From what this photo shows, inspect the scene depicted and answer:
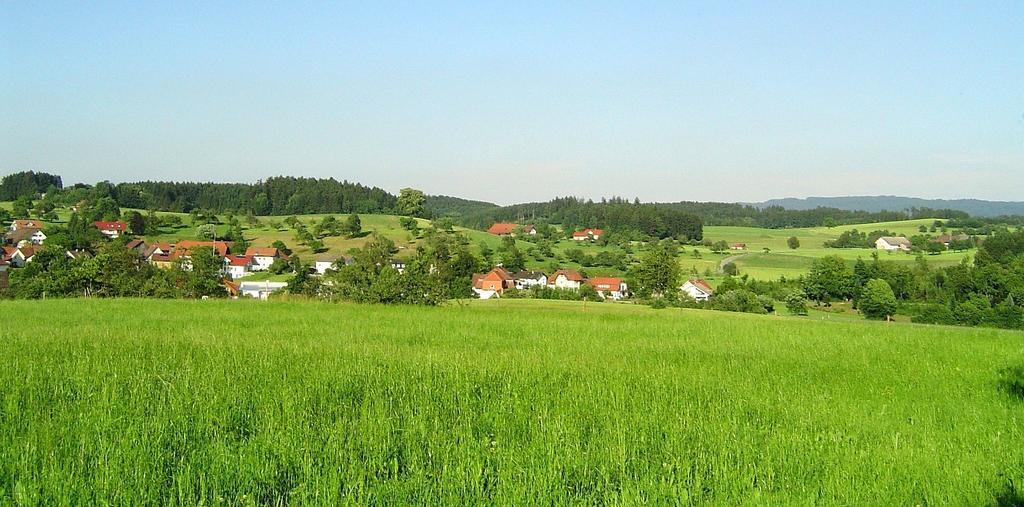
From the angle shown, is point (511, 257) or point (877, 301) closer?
point (877, 301)

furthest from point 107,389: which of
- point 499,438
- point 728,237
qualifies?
point 728,237

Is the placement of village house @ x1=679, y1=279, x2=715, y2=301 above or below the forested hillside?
below

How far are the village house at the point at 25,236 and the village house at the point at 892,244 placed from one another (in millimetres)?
104463

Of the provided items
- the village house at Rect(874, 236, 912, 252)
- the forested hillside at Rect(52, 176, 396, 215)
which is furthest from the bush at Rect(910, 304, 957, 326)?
the forested hillside at Rect(52, 176, 396, 215)

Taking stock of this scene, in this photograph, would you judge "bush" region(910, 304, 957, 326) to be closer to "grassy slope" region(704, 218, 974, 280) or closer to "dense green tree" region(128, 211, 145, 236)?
"grassy slope" region(704, 218, 974, 280)

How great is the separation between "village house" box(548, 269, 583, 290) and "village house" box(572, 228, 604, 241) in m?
30.5

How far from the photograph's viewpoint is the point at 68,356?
10531 mm

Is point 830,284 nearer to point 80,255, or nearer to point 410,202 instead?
point 80,255

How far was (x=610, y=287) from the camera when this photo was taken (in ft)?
223

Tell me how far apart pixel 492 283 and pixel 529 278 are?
9318 mm

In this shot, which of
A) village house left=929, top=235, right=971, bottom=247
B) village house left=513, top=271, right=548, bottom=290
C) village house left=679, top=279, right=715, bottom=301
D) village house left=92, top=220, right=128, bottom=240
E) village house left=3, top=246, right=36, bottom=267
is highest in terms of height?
village house left=92, top=220, right=128, bottom=240

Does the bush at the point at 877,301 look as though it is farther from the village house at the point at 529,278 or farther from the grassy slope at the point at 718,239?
the village house at the point at 529,278

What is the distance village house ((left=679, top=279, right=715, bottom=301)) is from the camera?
60281 millimetres

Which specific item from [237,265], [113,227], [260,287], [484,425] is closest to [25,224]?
[113,227]
